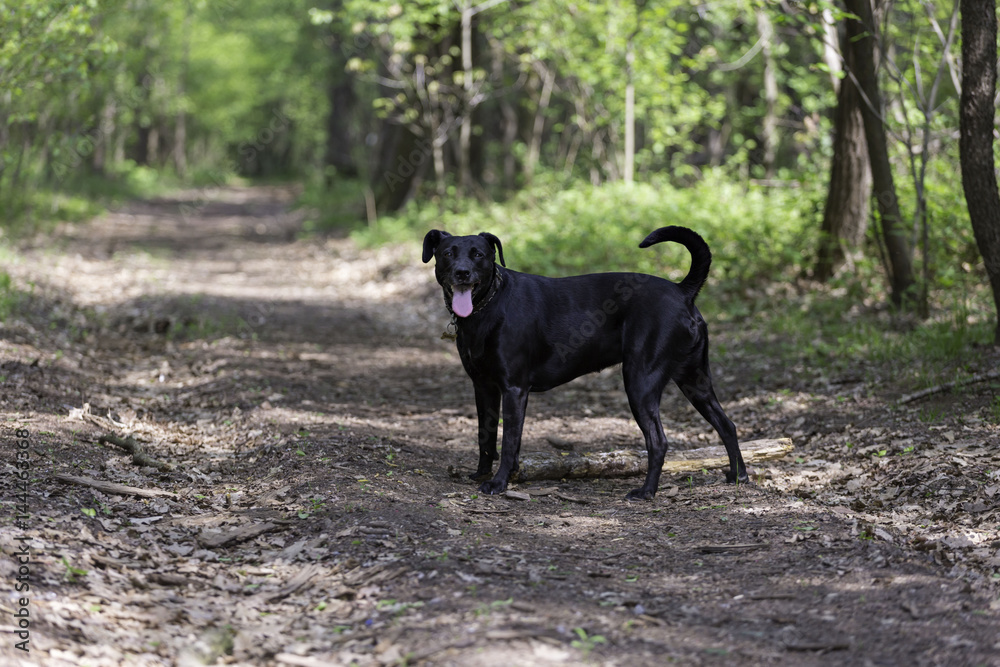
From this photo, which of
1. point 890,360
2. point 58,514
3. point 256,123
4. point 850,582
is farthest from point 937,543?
point 256,123

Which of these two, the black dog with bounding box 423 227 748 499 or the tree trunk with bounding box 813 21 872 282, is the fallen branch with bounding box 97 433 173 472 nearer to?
the black dog with bounding box 423 227 748 499

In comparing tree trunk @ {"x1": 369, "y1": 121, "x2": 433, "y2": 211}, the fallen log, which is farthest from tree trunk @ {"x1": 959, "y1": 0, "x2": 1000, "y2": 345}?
tree trunk @ {"x1": 369, "y1": 121, "x2": 433, "y2": 211}

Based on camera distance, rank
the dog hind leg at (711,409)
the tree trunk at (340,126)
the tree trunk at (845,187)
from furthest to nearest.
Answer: the tree trunk at (340,126) < the tree trunk at (845,187) < the dog hind leg at (711,409)

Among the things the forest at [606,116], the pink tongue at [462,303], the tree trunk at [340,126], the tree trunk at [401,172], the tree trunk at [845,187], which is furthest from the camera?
the tree trunk at [340,126]

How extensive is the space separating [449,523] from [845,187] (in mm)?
7657

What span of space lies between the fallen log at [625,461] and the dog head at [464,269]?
117cm

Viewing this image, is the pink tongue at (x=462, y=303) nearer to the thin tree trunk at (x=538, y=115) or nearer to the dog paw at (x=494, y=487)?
the dog paw at (x=494, y=487)

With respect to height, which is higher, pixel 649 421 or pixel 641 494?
pixel 649 421

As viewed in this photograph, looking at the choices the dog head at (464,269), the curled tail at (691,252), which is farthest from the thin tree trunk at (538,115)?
the dog head at (464,269)

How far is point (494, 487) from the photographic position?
521 cm

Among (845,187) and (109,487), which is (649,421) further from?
(845,187)

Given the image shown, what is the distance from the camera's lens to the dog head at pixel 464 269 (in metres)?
5.06

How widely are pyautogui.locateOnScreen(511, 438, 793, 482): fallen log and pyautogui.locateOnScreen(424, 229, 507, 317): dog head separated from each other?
117 cm

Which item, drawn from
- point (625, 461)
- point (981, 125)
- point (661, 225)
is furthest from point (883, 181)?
point (625, 461)
